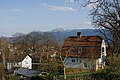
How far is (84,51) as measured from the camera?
43.7 meters

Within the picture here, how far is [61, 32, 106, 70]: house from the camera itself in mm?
42188

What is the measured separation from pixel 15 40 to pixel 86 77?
41.4m

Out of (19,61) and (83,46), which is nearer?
(83,46)

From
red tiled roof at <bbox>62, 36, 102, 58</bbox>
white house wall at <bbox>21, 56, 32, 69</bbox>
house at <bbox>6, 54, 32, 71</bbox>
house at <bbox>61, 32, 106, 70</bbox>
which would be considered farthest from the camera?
white house wall at <bbox>21, 56, 32, 69</bbox>

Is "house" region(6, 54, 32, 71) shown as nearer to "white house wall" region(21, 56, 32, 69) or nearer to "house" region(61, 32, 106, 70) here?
"white house wall" region(21, 56, 32, 69)

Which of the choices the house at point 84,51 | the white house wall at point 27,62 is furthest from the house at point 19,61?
the house at point 84,51

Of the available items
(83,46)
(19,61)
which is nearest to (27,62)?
(19,61)

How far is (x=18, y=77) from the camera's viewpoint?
98.8 feet

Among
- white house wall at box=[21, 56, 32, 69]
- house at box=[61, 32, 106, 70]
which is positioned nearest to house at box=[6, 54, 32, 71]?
white house wall at box=[21, 56, 32, 69]

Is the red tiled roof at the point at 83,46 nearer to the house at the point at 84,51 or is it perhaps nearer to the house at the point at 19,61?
the house at the point at 84,51

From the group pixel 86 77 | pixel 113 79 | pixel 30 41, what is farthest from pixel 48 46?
pixel 113 79

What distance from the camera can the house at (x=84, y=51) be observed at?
42.2 m

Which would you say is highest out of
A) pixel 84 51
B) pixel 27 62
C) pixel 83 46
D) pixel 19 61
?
pixel 83 46

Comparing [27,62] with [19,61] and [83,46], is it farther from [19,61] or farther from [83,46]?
[83,46]
